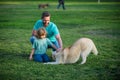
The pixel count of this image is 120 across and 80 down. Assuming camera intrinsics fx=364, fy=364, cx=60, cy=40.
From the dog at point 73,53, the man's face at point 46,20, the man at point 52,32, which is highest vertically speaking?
the man's face at point 46,20

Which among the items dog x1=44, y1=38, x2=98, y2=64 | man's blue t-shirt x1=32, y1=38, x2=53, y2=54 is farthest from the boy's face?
dog x1=44, y1=38, x2=98, y2=64

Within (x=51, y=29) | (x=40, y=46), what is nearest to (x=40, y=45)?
(x=40, y=46)

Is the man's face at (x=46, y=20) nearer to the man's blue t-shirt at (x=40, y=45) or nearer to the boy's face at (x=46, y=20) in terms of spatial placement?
the boy's face at (x=46, y=20)

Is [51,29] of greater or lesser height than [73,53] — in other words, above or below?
above

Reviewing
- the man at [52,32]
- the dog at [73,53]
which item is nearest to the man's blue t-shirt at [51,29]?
the man at [52,32]

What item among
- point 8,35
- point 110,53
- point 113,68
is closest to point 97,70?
point 113,68

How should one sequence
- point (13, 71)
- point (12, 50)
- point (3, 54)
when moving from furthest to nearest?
point (12, 50) < point (3, 54) < point (13, 71)

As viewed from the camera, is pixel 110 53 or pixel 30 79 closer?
pixel 30 79

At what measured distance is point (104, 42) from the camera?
11664 millimetres

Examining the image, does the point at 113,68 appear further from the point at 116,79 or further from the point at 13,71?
the point at 13,71

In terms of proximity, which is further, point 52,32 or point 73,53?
point 52,32

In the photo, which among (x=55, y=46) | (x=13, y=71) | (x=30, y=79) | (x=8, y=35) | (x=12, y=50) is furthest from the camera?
(x=8, y=35)

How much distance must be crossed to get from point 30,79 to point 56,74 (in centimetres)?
61

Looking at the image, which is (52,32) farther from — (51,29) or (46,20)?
(46,20)
